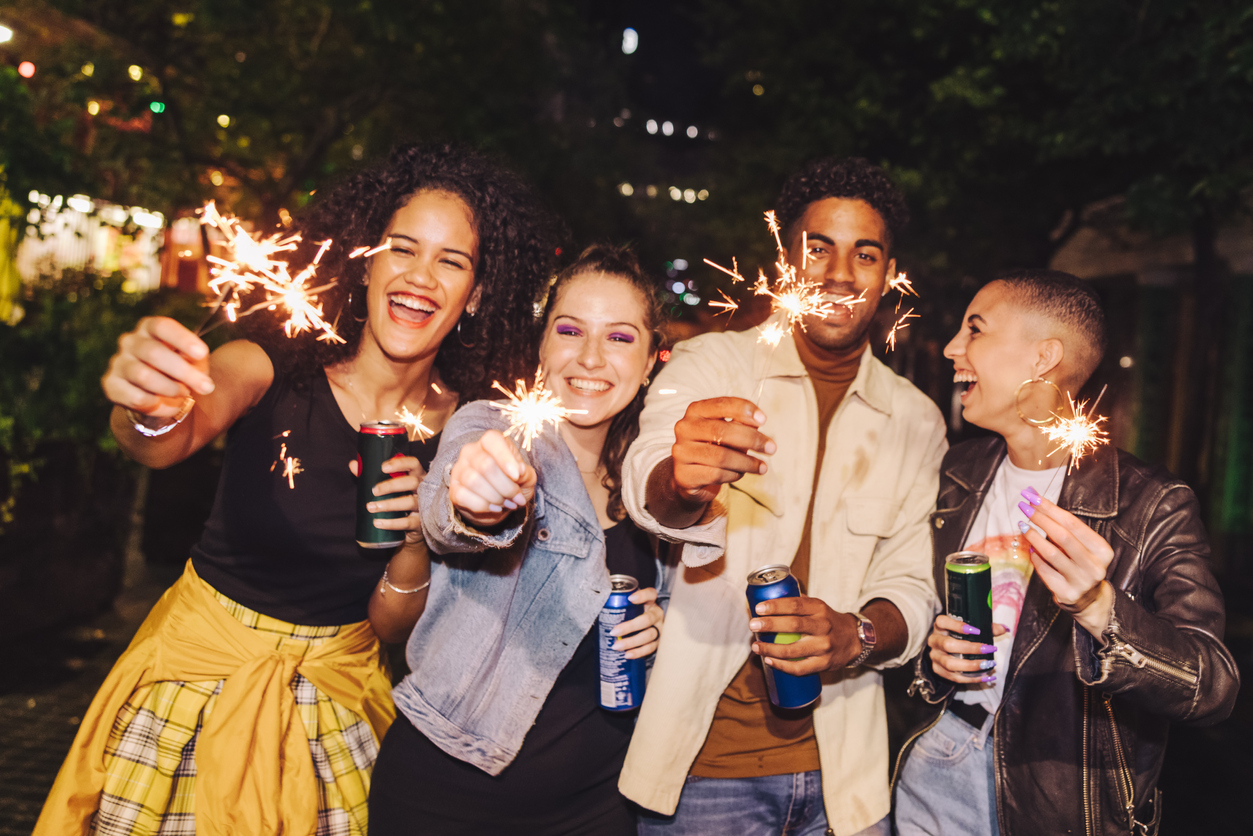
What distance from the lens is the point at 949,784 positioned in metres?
2.46

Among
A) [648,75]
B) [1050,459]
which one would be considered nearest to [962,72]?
[1050,459]

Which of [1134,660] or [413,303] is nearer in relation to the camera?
[1134,660]

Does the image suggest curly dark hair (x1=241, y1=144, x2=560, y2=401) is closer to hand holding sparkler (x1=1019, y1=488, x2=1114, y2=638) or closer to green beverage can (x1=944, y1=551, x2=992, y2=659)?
green beverage can (x1=944, y1=551, x2=992, y2=659)

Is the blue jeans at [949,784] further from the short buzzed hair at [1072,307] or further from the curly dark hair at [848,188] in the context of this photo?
A: the curly dark hair at [848,188]

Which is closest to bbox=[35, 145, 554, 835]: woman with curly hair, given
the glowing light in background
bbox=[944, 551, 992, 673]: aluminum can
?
bbox=[944, 551, 992, 673]: aluminum can

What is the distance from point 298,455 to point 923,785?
2351 mm

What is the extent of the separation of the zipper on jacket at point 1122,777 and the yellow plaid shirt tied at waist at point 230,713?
91.5 inches

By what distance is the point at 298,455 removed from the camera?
2.50 m

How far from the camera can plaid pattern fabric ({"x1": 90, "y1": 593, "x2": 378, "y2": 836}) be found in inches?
91.0

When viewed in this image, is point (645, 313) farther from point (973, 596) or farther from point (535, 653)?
point (973, 596)

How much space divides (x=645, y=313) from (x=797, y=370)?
585 mm

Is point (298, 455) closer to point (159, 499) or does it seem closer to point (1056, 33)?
point (159, 499)

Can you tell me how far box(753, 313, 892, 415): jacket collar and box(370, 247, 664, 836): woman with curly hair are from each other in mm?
508

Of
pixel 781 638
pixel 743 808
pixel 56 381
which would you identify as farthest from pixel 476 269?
pixel 56 381
